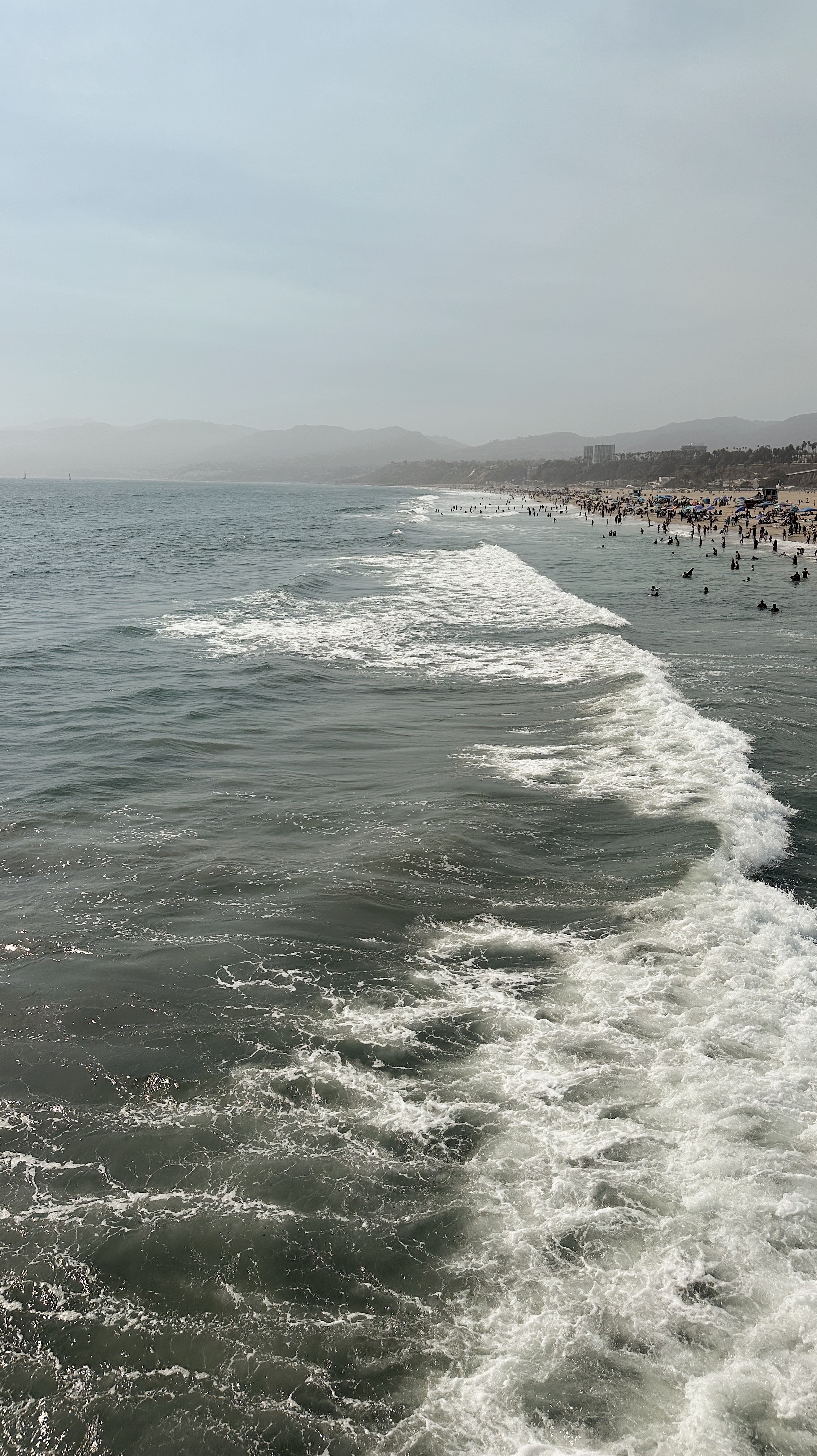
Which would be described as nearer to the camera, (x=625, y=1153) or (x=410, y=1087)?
(x=625, y=1153)

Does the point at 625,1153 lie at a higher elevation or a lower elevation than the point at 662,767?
lower

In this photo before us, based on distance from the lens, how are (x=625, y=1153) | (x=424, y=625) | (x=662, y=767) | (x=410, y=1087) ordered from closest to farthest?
(x=625, y=1153) < (x=410, y=1087) < (x=662, y=767) < (x=424, y=625)

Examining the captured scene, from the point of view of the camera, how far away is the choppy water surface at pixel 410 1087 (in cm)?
552

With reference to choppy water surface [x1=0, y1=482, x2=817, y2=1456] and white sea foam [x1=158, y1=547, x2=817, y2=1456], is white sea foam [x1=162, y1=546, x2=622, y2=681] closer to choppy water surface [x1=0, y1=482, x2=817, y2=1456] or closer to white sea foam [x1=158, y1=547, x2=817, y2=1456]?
choppy water surface [x1=0, y1=482, x2=817, y2=1456]

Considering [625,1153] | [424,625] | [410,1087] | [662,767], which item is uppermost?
[424,625]

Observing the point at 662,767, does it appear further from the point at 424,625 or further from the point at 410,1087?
the point at 424,625

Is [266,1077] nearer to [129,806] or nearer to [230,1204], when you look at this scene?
[230,1204]

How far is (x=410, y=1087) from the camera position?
26.8 feet

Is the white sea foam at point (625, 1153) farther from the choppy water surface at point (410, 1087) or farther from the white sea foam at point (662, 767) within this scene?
the white sea foam at point (662, 767)

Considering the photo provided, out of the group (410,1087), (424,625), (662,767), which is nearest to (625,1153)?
(410,1087)

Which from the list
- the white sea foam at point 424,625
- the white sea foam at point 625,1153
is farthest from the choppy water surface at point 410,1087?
the white sea foam at point 424,625

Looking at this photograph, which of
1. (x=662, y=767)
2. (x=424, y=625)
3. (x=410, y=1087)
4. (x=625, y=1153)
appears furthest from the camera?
(x=424, y=625)

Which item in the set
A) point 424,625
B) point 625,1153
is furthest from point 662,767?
point 424,625

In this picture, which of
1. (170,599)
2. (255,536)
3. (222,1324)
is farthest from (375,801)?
(255,536)
